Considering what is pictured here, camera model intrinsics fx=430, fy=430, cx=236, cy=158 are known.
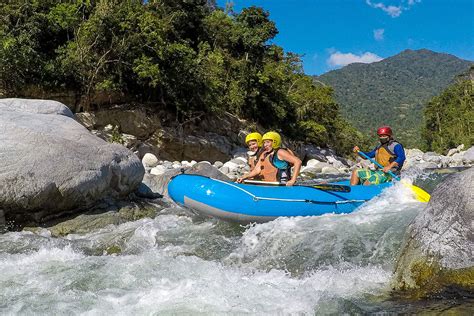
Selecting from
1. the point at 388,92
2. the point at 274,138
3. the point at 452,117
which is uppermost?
the point at 388,92

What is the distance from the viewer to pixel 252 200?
602 centimetres

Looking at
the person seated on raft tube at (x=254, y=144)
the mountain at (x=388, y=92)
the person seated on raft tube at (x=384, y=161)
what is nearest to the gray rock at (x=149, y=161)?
the person seated on raft tube at (x=254, y=144)

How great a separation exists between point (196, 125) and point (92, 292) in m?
16.6

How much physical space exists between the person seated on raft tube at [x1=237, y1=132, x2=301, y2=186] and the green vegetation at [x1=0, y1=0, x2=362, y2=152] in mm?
9992

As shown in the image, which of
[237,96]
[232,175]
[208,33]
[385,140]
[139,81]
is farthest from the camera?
[208,33]

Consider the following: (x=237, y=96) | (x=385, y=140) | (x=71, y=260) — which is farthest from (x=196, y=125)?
(x=71, y=260)

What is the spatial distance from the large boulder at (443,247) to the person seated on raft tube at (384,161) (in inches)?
168

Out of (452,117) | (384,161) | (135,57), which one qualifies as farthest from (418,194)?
(452,117)

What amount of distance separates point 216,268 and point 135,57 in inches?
540

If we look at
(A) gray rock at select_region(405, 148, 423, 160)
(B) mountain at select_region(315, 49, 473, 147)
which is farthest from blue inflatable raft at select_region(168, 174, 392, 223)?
(B) mountain at select_region(315, 49, 473, 147)

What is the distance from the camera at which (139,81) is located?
16609 millimetres

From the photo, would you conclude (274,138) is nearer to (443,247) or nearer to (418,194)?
(418,194)

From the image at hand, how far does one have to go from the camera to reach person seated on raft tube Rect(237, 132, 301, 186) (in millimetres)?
6828

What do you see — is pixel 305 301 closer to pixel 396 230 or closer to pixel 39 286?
pixel 396 230
